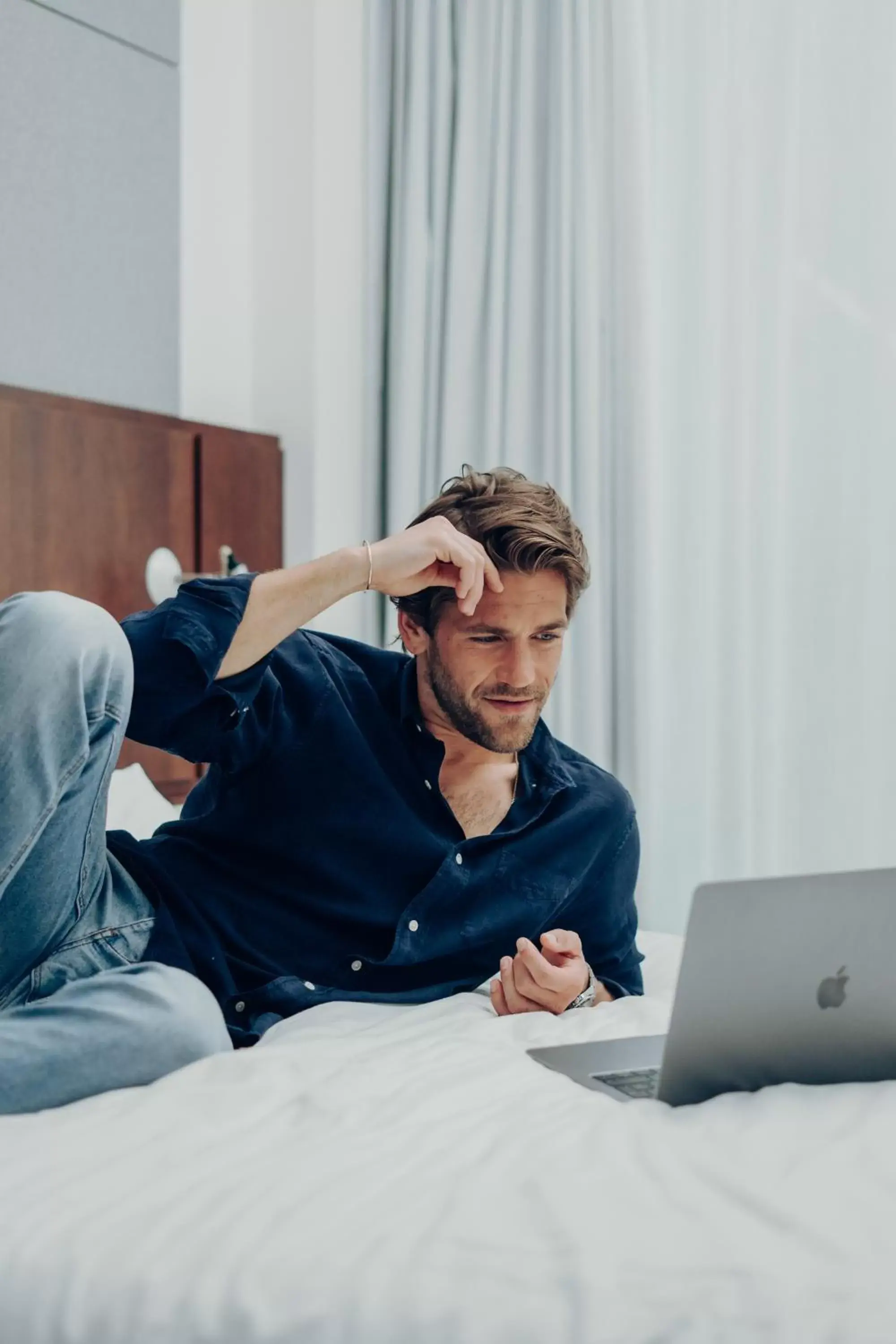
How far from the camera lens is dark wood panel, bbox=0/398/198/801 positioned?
245 cm

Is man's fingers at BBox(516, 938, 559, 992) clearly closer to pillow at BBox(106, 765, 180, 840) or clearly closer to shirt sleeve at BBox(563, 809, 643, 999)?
shirt sleeve at BBox(563, 809, 643, 999)

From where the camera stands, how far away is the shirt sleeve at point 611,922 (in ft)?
5.71

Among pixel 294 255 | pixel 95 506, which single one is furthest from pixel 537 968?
pixel 294 255

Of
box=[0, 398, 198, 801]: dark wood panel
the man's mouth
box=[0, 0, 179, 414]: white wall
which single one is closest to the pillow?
box=[0, 398, 198, 801]: dark wood panel

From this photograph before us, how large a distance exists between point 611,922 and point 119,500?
141 cm

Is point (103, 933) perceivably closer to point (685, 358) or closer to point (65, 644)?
point (65, 644)

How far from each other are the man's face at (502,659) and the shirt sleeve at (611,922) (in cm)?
21

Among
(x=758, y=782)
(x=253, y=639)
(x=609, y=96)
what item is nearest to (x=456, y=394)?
(x=609, y=96)

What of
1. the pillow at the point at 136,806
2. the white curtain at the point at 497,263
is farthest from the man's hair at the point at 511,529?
the white curtain at the point at 497,263

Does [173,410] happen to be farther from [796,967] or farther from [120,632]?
[796,967]

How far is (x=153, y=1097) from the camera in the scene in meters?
1.11

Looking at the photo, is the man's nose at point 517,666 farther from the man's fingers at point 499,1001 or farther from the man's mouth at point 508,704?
the man's fingers at point 499,1001

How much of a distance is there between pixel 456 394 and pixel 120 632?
76.6 inches

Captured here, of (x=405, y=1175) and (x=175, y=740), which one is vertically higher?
(x=175, y=740)
